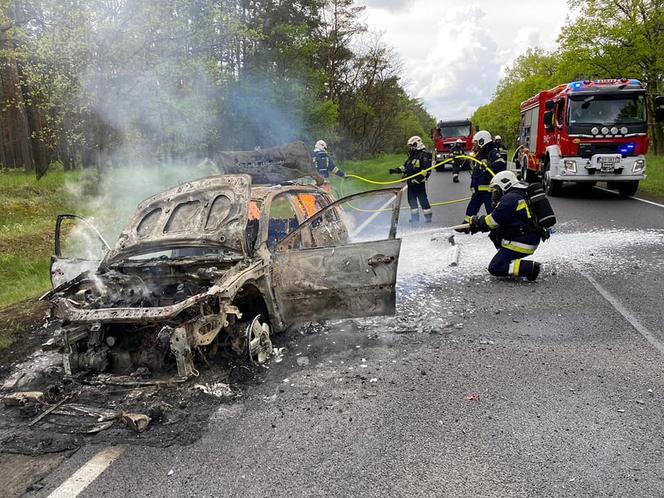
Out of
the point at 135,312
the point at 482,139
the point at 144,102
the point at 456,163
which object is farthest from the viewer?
the point at 456,163

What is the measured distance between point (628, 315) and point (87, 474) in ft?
16.4

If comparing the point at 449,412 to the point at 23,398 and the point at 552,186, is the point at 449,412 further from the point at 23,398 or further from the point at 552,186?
the point at 552,186

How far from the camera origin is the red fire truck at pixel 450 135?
28.8 m

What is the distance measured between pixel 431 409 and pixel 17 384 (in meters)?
3.31

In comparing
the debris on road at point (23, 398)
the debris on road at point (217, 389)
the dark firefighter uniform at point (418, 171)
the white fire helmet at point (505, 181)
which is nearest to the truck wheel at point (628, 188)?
the dark firefighter uniform at point (418, 171)

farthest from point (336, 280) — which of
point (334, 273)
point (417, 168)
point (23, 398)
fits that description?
point (417, 168)

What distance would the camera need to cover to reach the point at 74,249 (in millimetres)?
9234

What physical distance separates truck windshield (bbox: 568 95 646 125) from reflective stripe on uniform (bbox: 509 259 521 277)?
8.11 meters

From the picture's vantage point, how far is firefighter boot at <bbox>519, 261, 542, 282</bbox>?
6609 millimetres

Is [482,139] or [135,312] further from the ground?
[482,139]

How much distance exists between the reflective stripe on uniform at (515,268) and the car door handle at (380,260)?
2684 mm

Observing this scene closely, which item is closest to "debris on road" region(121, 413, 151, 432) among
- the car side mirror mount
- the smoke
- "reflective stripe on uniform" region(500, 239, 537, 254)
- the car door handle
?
the car door handle

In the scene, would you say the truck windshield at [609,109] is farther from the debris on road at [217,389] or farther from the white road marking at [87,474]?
the white road marking at [87,474]

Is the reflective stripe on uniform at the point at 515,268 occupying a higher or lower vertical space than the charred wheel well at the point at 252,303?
lower
